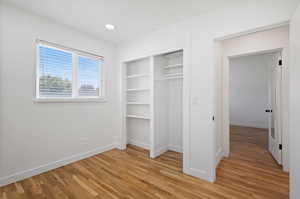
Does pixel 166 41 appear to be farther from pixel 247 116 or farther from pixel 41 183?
pixel 247 116

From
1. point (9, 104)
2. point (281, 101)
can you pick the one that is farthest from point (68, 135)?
point (281, 101)

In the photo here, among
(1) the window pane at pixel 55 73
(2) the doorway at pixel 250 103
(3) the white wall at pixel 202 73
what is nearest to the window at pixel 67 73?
(1) the window pane at pixel 55 73

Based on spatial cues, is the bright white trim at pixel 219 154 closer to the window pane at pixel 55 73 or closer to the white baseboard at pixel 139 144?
the white baseboard at pixel 139 144

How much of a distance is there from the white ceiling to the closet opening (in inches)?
28.3

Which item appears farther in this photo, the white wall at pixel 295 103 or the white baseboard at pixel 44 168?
the white baseboard at pixel 44 168

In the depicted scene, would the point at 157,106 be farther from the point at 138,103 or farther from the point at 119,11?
the point at 119,11

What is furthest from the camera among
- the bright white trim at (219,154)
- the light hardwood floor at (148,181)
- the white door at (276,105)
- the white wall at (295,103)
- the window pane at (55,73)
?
the bright white trim at (219,154)

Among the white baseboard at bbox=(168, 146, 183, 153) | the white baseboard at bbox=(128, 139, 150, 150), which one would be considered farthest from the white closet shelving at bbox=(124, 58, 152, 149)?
the white baseboard at bbox=(168, 146, 183, 153)

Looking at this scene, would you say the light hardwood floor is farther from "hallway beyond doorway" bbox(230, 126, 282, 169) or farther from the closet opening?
the closet opening

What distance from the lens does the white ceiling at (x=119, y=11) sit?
1842 mm

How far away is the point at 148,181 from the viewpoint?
1927mm

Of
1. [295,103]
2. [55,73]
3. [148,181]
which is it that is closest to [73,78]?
[55,73]

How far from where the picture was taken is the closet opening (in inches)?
107

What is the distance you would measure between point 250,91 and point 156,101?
198 inches
